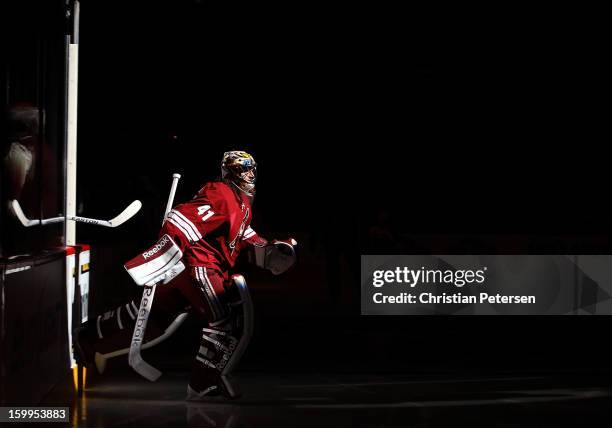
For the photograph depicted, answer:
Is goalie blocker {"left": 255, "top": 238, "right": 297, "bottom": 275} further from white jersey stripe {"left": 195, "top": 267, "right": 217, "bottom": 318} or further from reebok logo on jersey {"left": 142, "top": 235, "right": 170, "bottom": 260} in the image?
reebok logo on jersey {"left": 142, "top": 235, "right": 170, "bottom": 260}

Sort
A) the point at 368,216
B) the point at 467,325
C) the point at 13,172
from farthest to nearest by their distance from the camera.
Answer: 1. the point at 368,216
2. the point at 467,325
3. the point at 13,172

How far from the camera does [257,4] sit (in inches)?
971

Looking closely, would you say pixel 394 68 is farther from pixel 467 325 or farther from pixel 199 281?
pixel 199 281

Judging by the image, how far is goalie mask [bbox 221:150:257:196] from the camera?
319 inches

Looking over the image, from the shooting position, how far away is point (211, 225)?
7.82 m

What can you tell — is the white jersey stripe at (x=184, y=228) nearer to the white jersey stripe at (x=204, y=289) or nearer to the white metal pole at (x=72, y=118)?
the white jersey stripe at (x=204, y=289)

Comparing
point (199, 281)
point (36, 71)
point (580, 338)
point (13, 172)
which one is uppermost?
point (36, 71)

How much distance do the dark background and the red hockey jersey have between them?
8057 mm

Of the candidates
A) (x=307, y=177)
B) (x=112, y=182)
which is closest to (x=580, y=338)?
(x=112, y=182)

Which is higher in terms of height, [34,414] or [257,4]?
[257,4]

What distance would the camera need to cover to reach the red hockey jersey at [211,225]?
7734mm

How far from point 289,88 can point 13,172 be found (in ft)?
90.8

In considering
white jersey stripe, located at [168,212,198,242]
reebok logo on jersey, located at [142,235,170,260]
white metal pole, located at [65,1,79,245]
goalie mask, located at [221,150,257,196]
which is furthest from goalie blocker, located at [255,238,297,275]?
white metal pole, located at [65,1,79,245]

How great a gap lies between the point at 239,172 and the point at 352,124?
82.7 ft
